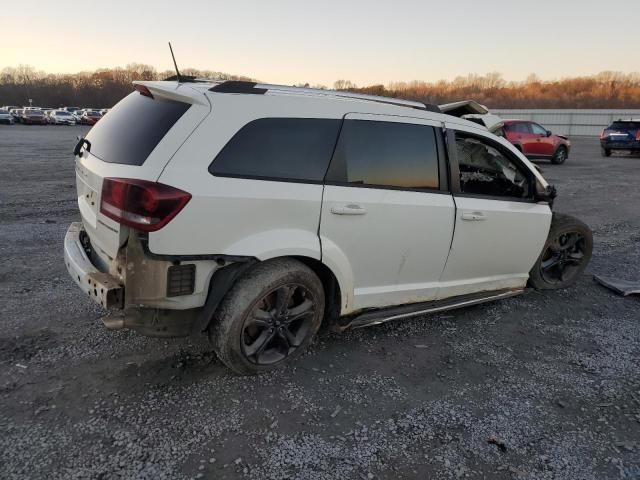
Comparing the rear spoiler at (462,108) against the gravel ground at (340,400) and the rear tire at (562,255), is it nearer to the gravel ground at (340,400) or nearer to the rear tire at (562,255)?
the rear tire at (562,255)

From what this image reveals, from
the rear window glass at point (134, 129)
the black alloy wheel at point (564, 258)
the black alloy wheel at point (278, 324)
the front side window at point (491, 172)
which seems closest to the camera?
the rear window glass at point (134, 129)

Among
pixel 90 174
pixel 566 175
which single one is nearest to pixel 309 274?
pixel 90 174

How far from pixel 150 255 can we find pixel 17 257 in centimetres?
368

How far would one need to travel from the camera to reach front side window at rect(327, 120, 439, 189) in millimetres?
3246

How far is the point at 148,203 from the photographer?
2.59m

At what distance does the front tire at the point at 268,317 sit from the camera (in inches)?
116

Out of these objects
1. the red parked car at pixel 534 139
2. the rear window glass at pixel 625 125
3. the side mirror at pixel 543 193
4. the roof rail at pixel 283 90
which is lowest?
the side mirror at pixel 543 193

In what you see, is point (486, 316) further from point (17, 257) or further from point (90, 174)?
point (17, 257)

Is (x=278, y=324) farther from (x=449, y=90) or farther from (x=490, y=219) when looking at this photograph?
(x=449, y=90)

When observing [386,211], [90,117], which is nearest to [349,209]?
[386,211]

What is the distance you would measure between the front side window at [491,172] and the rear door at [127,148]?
7.95ft

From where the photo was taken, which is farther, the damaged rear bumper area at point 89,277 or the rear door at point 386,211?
the rear door at point 386,211

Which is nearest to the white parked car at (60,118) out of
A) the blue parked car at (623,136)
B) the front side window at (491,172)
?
the blue parked car at (623,136)

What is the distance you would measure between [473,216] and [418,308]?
2.83 feet
